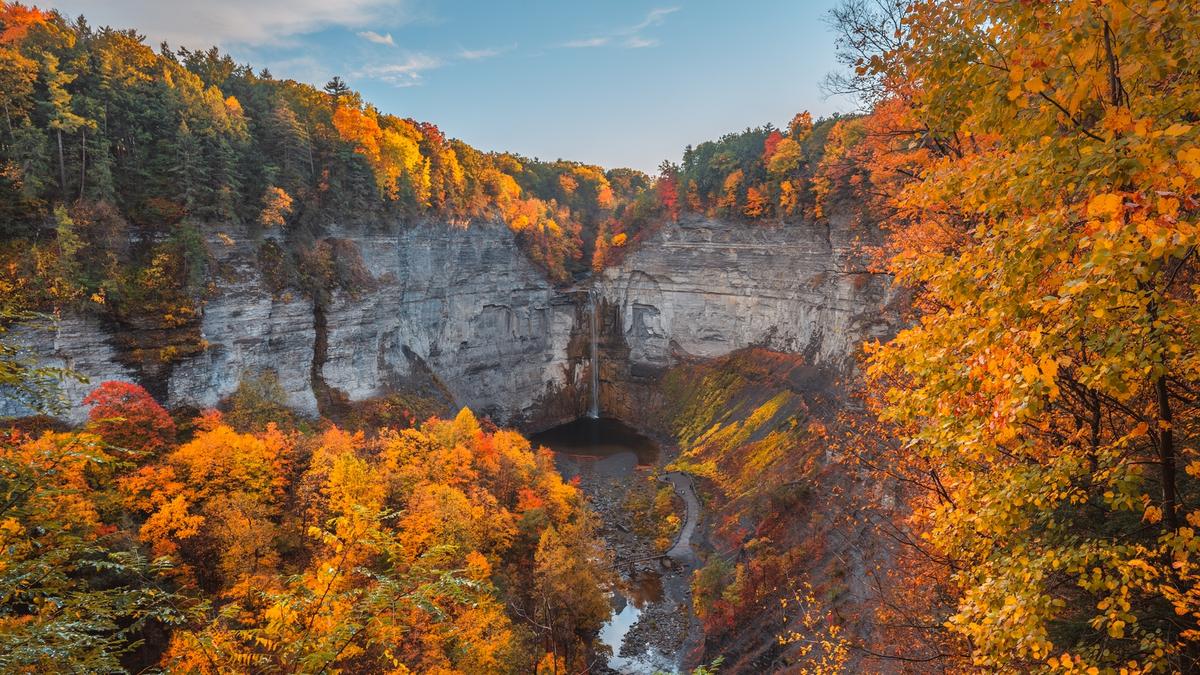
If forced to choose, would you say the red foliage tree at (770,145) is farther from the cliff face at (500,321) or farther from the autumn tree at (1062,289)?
the autumn tree at (1062,289)

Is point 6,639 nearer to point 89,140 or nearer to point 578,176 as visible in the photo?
point 89,140

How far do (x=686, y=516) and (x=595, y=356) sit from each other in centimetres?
2922

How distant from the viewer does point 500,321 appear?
197 feet

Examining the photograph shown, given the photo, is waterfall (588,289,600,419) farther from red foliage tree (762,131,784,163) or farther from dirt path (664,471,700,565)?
red foliage tree (762,131,784,163)

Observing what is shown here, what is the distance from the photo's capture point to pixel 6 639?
5426mm

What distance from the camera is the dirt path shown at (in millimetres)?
34531

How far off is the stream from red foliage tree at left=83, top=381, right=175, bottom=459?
73.9ft

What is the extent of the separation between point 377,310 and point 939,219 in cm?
4172

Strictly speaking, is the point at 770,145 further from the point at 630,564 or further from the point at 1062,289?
the point at 1062,289

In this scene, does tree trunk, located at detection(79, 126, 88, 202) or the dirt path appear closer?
tree trunk, located at detection(79, 126, 88, 202)

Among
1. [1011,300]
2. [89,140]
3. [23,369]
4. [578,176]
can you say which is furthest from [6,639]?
[578,176]

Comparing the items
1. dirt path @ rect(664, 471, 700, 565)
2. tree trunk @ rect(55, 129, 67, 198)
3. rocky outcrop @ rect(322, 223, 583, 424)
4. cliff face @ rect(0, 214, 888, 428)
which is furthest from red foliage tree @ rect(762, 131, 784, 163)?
tree trunk @ rect(55, 129, 67, 198)

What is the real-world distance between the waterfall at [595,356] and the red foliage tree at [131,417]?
43.3 m

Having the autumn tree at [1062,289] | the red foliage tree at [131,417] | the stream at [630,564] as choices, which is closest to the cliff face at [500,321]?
the red foliage tree at [131,417]
